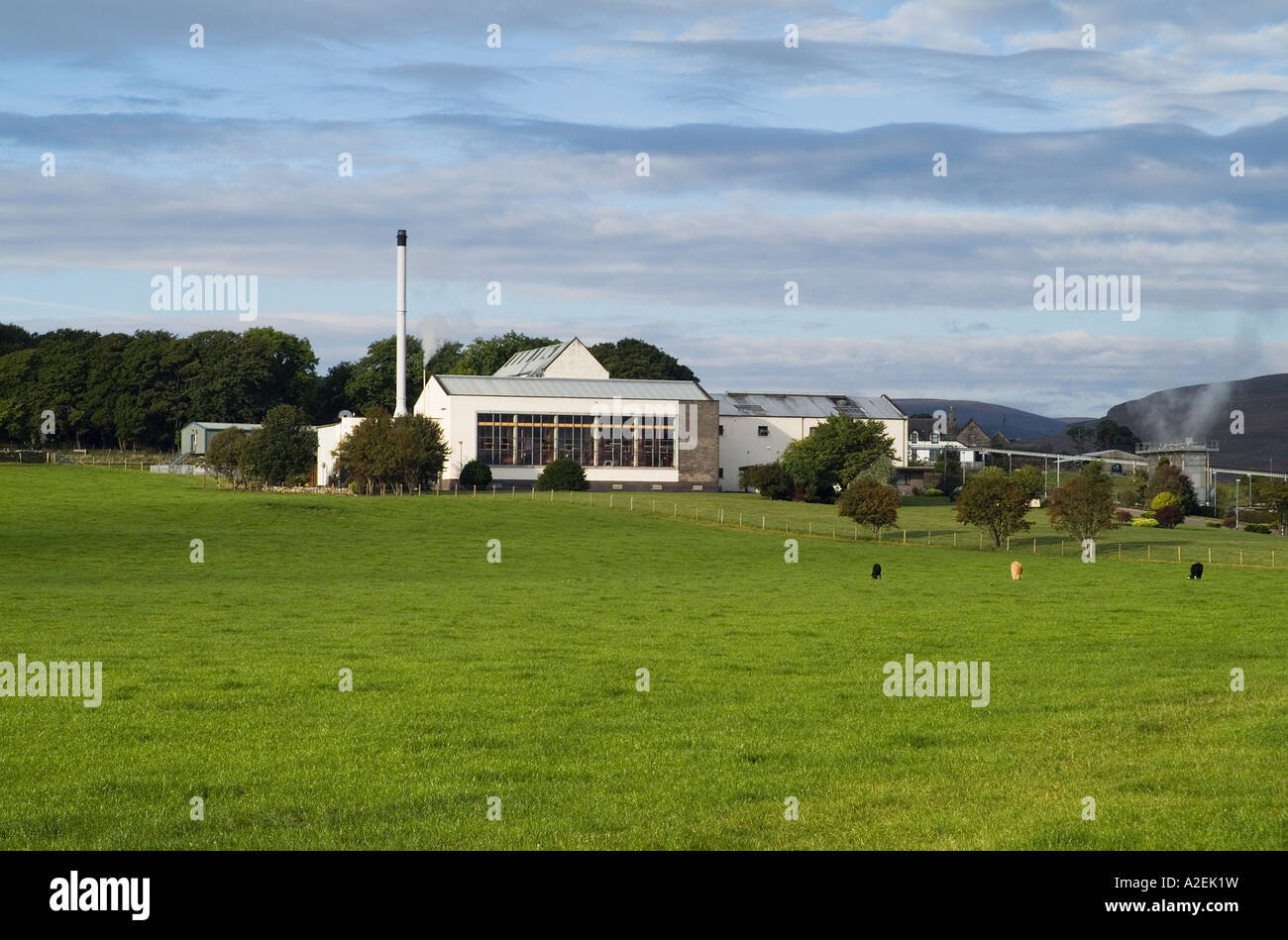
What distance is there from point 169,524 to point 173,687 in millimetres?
48436

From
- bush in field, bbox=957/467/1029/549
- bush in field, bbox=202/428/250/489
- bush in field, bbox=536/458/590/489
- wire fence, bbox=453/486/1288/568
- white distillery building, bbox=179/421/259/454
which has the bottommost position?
wire fence, bbox=453/486/1288/568

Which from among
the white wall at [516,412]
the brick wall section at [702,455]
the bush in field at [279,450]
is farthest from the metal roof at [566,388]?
the bush in field at [279,450]

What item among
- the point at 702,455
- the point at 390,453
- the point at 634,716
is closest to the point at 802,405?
the point at 702,455

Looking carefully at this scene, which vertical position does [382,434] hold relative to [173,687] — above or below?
above

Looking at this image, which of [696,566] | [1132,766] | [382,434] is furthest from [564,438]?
[1132,766]

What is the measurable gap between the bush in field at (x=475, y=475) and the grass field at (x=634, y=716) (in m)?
56.8

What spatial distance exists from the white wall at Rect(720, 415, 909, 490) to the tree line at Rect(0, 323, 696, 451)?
25912mm

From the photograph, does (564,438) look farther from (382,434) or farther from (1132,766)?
(1132,766)

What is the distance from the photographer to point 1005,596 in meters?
41.4

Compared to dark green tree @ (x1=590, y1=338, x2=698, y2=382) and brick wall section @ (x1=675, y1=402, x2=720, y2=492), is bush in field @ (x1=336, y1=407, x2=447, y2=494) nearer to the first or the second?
brick wall section @ (x1=675, y1=402, x2=720, y2=492)

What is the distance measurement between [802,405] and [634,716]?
119 m

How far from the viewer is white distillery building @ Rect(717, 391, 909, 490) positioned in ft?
424

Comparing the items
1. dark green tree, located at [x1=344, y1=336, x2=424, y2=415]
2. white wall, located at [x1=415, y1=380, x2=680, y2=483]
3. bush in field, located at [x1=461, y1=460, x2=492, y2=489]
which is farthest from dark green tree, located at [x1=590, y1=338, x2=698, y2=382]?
bush in field, located at [x1=461, y1=460, x2=492, y2=489]
